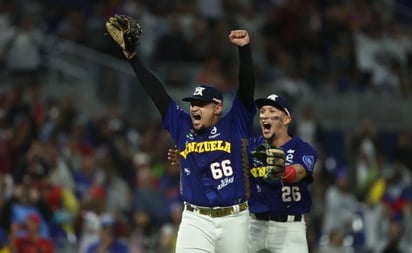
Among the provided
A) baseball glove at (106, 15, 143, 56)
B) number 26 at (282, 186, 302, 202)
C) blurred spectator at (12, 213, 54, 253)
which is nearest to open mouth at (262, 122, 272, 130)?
number 26 at (282, 186, 302, 202)

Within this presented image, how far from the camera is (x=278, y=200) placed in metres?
11.2

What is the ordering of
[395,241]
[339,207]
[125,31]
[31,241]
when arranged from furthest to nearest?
[339,207] → [395,241] → [31,241] → [125,31]

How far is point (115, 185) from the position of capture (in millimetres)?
16984

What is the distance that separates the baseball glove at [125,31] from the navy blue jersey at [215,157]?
0.70 metres

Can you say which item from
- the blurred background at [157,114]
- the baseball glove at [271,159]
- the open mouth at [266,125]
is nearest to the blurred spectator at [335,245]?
the blurred background at [157,114]

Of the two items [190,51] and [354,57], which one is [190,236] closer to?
[190,51]

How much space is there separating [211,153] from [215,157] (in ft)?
0.16

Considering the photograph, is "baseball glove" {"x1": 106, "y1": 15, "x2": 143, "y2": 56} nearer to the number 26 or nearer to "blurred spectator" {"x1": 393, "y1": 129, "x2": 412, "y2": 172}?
the number 26

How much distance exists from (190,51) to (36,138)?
16.8ft

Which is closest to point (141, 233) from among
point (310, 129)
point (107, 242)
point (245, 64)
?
point (107, 242)

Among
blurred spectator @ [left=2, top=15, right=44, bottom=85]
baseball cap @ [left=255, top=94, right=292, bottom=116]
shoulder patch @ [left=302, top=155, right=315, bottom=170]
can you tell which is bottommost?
shoulder patch @ [left=302, top=155, right=315, bottom=170]

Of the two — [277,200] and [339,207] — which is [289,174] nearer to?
[277,200]

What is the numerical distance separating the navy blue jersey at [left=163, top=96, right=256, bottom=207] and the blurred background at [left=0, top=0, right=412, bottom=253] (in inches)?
176

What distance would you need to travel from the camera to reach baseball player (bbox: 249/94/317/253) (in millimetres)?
11219
